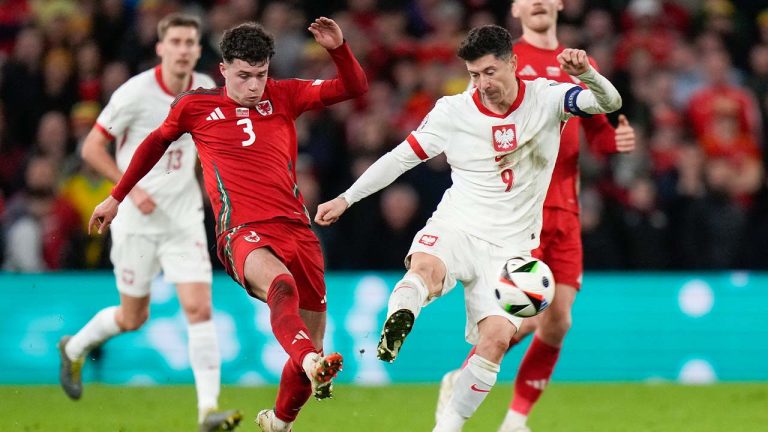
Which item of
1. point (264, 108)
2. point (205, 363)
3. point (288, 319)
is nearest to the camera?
point (288, 319)

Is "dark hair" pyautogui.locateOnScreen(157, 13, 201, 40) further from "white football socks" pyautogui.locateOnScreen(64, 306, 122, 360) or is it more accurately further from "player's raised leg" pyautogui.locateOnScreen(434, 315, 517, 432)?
"player's raised leg" pyautogui.locateOnScreen(434, 315, 517, 432)

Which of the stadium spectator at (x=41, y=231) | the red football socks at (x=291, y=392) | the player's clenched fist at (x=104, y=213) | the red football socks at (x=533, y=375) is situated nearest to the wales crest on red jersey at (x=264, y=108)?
the player's clenched fist at (x=104, y=213)

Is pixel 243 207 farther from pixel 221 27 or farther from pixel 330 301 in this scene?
pixel 221 27

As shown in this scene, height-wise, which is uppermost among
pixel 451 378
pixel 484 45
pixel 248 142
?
pixel 484 45

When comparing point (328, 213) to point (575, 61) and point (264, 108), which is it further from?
point (575, 61)

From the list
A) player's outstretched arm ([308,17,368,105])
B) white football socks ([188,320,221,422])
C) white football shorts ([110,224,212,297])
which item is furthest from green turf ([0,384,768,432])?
player's outstretched arm ([308,17,368,105])

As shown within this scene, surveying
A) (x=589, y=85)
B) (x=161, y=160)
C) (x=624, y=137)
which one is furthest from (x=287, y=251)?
(x=161, y=160)

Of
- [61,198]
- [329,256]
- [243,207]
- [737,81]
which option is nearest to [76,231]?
[61,198]

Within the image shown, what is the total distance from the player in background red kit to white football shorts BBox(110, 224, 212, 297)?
201cm

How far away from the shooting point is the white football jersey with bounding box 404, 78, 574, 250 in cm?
746

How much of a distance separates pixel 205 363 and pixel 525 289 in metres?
2.82

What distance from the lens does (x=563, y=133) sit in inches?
332

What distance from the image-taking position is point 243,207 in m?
7.47

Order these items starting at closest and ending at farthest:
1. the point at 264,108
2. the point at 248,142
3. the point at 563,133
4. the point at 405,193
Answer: the point at 248,142 → the point at 264,108 → the point at 563,133 → the point at 405,193
